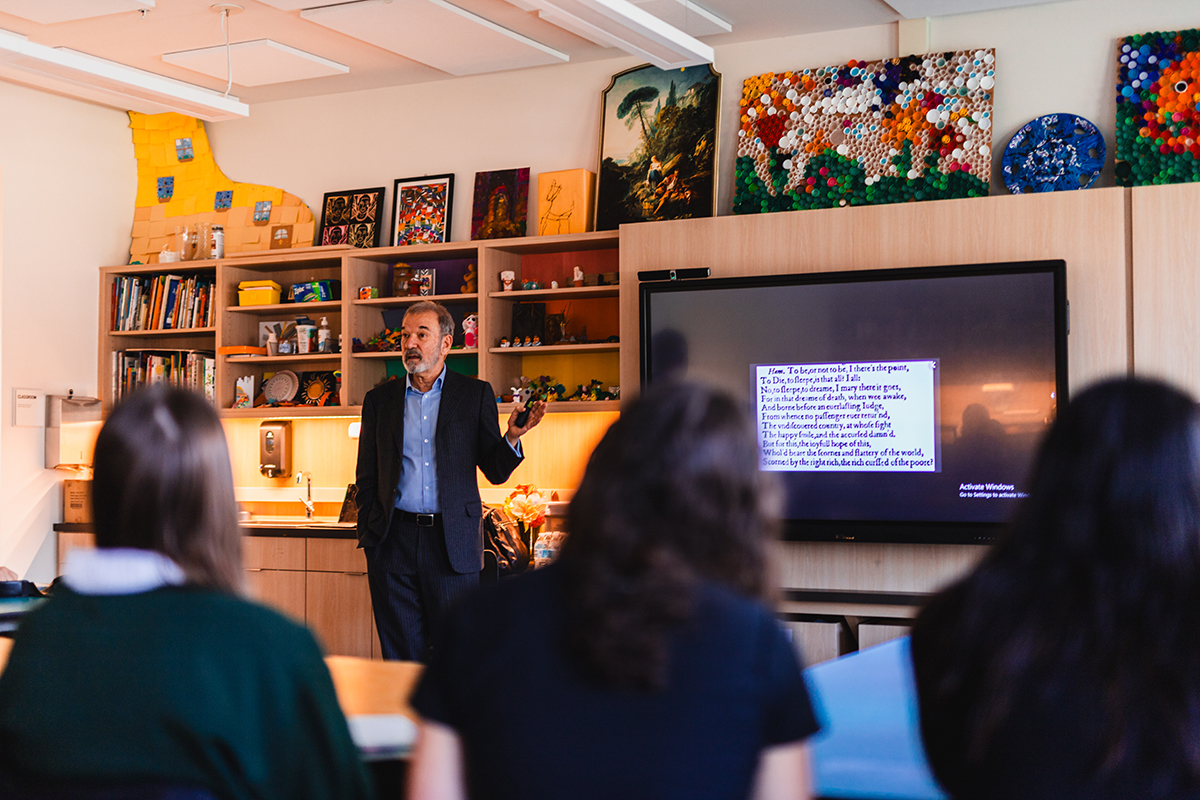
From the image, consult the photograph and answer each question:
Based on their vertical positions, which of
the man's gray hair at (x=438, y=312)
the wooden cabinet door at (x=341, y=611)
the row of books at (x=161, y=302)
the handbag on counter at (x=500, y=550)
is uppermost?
the row of books at (x=161, y=302)

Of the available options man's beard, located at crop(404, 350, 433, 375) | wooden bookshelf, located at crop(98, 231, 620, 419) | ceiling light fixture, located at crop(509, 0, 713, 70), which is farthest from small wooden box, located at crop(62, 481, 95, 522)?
ceiling light fixture, located at crop(509, 0, 713, 70)

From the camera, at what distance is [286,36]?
202 inches

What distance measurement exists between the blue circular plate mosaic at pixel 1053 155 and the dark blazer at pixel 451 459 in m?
2.40

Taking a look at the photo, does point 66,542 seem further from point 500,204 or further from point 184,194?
point 500,204

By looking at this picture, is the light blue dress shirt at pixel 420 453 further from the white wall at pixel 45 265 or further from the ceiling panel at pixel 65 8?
the white wall at pixel 45 265

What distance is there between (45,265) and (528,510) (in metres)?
3.10

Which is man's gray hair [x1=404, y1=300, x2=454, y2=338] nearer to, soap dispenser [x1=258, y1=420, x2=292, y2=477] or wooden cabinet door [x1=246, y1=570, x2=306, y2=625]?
wooden cabinet door [x1=246, y1=570, x2=306, y2=625]

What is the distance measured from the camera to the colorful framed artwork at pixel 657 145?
5.07 metres

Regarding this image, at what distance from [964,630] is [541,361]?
4.40 metres

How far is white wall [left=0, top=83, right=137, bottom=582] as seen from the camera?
5.71m

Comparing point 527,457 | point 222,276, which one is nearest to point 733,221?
point 527,457

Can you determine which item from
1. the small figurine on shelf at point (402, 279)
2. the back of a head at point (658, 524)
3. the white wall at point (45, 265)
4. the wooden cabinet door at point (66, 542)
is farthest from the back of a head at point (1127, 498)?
the wooden cabinet door at point (66, 542)

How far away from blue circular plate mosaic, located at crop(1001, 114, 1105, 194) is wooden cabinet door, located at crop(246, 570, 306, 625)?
3751 millimetres

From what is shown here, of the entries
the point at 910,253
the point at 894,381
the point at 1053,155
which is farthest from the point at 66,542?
the point at 1053,155
